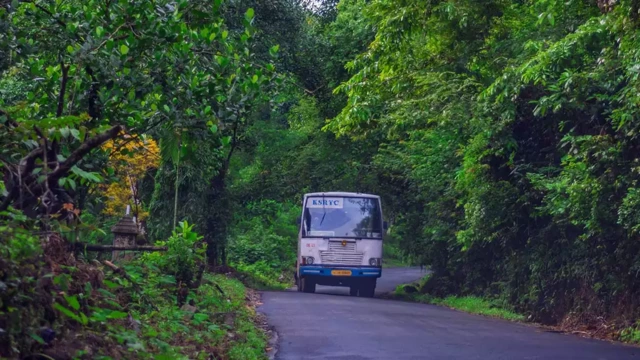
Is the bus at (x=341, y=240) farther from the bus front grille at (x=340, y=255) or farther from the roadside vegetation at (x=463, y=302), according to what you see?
the roadside vegetation at (x=463, y=302)

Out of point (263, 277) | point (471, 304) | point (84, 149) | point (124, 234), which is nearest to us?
point (84, 149)

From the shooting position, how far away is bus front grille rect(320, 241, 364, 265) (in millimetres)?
24859

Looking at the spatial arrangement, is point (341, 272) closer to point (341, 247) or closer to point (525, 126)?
point (341, 247)

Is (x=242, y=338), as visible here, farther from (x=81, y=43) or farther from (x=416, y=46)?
(x=416, y=46)

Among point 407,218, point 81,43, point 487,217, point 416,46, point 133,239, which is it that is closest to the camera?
point 81,43

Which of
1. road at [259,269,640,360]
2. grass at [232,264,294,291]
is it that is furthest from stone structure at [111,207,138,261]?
grass at [232,264,294,291]

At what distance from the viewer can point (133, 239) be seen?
15.8 meters

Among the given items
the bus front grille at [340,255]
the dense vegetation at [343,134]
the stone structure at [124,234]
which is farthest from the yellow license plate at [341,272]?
the stone structure at [124,234]

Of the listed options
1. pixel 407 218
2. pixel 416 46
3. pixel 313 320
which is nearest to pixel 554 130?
pixel 416 46

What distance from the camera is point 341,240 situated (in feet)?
81.7

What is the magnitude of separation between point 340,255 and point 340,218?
1.16 meters

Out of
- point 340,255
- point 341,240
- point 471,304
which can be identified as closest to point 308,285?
point 340,255

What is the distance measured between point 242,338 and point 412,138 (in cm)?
1359

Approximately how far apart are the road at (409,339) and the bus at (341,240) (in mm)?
7399
